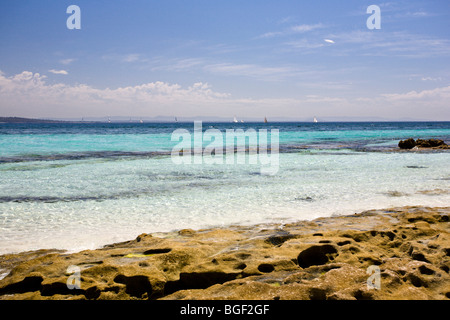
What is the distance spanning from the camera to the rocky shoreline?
2994 mm

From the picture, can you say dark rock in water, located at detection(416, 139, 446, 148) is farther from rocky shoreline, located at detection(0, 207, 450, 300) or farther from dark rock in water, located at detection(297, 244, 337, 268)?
dark rock in water, located at detection(297, 244, 337, 268)

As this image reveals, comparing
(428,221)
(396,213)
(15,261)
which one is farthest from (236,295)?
(396,213)

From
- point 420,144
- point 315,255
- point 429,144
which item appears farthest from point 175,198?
point 429,144

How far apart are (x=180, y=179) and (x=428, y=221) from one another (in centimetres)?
763

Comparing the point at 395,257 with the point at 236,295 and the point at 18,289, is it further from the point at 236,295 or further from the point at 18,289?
the point at 18,289

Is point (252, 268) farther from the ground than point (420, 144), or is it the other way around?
point (420, 144)

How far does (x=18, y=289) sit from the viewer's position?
349cm

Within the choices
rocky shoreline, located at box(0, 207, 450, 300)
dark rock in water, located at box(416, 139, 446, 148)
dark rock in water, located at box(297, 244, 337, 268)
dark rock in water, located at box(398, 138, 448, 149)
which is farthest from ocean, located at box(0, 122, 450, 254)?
dark rock in water, located at box(416, 139, 446, 148)

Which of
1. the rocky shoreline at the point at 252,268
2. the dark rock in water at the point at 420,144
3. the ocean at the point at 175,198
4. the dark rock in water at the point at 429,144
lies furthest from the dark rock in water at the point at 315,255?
the dark rock in water at the point at 429,144

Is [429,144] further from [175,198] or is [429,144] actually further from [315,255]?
[315,255]

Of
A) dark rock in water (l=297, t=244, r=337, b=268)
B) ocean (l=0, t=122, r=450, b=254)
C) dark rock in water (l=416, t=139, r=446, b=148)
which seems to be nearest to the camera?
dark rock in water (l=297, t=244, r=337, b=268)

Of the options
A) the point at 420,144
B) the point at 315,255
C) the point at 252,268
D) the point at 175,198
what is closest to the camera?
the point at 252,268

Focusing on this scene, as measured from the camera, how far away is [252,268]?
3.50 meters

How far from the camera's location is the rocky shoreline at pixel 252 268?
2994mm
